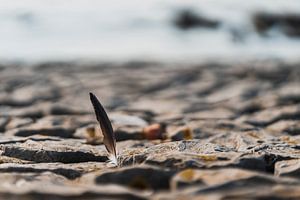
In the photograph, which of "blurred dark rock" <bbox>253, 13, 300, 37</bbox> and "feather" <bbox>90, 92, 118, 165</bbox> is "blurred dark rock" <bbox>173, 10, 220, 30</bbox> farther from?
"feather" <bbox>90, 92, 118, 165</bbox>

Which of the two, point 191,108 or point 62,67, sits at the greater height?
point 62,67

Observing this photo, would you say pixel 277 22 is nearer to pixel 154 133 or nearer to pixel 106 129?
pixel 154 133

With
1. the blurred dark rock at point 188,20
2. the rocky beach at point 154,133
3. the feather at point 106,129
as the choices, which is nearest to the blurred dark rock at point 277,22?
the blurred dark rock at point 188,20

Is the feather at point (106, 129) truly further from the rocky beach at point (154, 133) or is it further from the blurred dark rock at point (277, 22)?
the blurred dark rock at point (277, 22)

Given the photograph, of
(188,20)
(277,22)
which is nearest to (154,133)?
(188,20)

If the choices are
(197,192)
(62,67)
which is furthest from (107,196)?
(62,67)

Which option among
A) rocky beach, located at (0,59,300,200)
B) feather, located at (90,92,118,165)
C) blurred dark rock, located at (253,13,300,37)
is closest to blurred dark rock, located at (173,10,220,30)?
blurred dark rock, located at (253,13,300,37)

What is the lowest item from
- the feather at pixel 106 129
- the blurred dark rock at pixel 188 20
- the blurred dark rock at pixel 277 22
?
the feather at pixel 106 129

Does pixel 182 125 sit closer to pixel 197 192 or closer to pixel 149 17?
pixel 197 192
